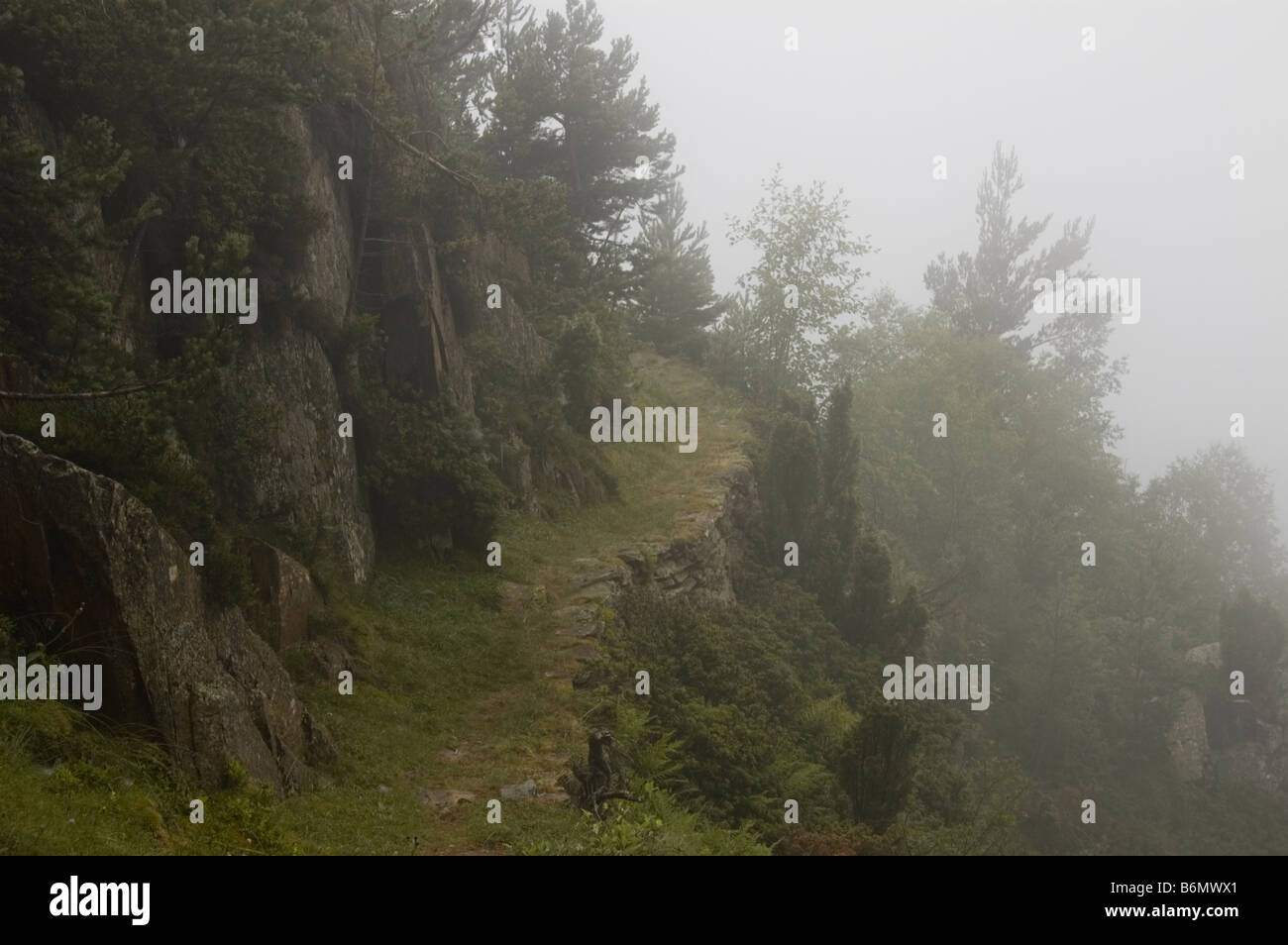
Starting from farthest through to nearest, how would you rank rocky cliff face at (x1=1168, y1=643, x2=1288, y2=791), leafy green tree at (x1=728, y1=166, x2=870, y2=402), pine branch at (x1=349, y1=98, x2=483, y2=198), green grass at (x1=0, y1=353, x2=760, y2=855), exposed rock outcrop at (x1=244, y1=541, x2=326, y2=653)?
leafy green tree at (x1=728, y1=166, x2=870, y2=402) < rocky cliff face at (x1=1168, y1=643, x2=1288, y2=791) < pine branch at (x1=349, y1=98, x2=483, y2=198) < exposed rock outcrop at (x1=244, y1=541, x2=326, y2=653) < green grass at (x1=0, y1=353, x2=760, y2=855)

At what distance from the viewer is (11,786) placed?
6508 mm

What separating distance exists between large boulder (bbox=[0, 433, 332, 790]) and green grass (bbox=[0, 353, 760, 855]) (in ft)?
1.07

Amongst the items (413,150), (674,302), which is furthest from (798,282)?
(413,150)

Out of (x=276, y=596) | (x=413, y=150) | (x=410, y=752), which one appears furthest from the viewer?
(x=413, y=150)

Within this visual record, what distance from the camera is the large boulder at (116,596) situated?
25.8 ft

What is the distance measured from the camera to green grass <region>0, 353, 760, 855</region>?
23.0 feet

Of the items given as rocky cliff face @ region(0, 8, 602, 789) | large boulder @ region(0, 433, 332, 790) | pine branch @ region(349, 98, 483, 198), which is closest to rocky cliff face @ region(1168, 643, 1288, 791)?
rocky cliff face @ region(0, 8, 602, 789)

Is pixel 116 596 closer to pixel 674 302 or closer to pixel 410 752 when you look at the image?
pixel 410 752

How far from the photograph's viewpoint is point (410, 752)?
1145cm

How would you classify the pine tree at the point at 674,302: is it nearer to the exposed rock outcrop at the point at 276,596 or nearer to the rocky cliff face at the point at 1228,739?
the rocky cliff face at the point at 1228,739

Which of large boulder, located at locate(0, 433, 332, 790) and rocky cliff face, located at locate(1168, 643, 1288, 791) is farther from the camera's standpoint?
rocky cliff face, located at locate(1168, 643, 1288, 791)

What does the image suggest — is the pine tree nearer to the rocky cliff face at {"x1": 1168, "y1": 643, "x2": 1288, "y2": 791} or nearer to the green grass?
the green grass

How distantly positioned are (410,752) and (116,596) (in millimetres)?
4470
